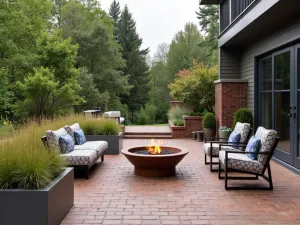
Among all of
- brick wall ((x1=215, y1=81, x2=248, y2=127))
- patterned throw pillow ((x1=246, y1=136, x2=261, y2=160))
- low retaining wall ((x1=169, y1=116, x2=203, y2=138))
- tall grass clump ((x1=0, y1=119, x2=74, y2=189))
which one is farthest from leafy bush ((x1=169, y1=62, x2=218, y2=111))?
tall grass clump ((x1=0, y1=119, x2=74, y2=189))

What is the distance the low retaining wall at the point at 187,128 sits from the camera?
1300 centimetres

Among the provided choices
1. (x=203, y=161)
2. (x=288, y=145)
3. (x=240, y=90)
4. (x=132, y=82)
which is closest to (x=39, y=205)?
(x=203, y=161)

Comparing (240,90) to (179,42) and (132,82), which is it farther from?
(179,42)

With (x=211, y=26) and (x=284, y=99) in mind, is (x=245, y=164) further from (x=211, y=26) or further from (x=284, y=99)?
(x=211, y=26)

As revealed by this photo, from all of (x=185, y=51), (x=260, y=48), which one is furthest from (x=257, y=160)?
(x=185, y=51)

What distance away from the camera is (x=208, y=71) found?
13.2 m

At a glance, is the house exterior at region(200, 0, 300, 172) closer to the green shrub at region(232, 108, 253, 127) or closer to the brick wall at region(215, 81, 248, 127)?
the brick wall at region(215, 81, 248, 127)

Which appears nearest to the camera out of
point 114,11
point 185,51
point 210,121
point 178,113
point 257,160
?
point 257,160

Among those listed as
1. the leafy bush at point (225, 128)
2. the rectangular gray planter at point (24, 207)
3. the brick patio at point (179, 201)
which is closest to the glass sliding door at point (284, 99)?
the brick patio at point (179, 201)

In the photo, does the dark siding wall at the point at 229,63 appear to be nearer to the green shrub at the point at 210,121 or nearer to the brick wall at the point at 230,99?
the brick wall at the point at 230,99

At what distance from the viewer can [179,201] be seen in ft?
15.9

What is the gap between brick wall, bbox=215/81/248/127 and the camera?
1071 cm

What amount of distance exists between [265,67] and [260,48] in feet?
1.73

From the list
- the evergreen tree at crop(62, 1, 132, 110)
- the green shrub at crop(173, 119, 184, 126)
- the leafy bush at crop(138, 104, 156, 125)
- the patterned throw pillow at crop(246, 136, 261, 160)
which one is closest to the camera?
the patterned throw pillow at crop(246, 136, 261, 160)
